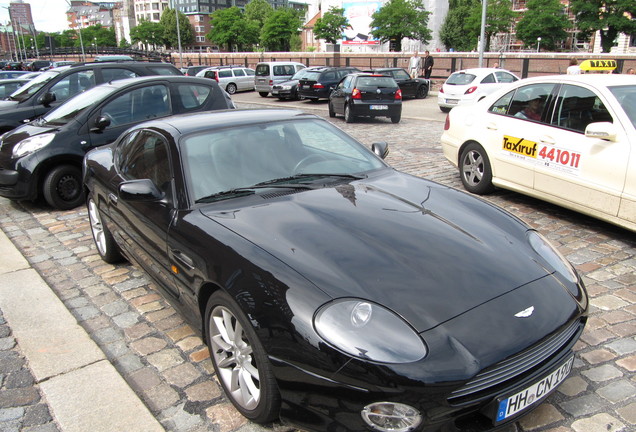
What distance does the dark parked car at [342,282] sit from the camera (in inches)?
82.7

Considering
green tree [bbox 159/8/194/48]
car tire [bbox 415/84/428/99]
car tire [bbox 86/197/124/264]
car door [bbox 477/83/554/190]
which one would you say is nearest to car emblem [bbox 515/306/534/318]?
car tire [bbox 86/197/124/264]

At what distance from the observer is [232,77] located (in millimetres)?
30297

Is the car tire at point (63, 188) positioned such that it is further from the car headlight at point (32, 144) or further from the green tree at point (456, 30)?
the green tree at point (456, 30)

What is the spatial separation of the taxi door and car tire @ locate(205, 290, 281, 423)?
163 inches

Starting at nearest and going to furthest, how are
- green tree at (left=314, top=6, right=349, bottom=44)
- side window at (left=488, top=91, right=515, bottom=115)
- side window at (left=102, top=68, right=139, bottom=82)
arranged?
side window at (left=488, top=91, right=515, bottom=115) → side window at (left=102, top=68, right=139, bottom=82) → green tree at (left=314, top=6, right=349, bottom=44)

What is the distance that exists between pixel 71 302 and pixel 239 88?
1099 inches

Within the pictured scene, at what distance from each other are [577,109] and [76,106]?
6381 mm

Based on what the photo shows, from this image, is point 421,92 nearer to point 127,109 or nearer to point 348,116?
point 348,116

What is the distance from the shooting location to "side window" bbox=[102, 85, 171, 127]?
7.23m

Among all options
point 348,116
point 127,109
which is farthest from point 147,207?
point 348,116

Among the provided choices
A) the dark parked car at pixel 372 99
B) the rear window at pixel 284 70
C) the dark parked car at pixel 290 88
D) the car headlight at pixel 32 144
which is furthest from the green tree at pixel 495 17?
the car headlight at pixel 32 144

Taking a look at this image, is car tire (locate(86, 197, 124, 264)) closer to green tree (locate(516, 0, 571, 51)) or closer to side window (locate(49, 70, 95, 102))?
side window (locate(49, 70, 95, 102))

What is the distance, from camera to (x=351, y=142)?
416 centimetres

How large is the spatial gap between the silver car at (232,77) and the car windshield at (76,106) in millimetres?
22494
